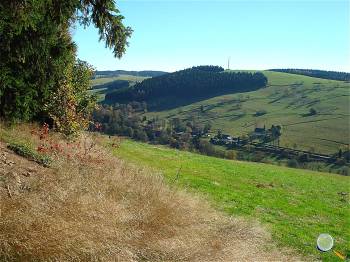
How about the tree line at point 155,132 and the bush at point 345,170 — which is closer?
the tree line at point 155,132

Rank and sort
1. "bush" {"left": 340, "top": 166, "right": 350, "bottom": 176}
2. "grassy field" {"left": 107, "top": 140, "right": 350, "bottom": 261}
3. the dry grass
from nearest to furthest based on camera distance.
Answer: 1. the dry grass
2. "grassy field" {"left": 107, "top": 140, "right": 350, "bottom": 261}
3. "bush" {"left": 340, "top": 166, "right": 350, "bottom": 176}

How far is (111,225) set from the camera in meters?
8.32

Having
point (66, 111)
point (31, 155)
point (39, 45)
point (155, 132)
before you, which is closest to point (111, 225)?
point (31, 155)

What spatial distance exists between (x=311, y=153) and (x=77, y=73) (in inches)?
5178

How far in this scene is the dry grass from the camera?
23.4ft

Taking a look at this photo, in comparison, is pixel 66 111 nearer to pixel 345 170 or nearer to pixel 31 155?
pixel 31 155

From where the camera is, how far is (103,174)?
12328mm

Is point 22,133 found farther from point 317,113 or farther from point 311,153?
point 317,113

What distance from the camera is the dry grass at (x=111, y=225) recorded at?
7.13 m

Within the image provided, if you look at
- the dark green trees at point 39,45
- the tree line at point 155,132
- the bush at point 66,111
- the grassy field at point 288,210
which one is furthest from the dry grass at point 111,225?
the tree line at point 155,132

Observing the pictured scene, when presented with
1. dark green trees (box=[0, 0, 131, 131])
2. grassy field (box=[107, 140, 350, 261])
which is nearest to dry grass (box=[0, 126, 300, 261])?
grassy field (box=[107, 140, 350, 261])

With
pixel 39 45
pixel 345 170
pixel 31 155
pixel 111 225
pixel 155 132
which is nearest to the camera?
pixel 111 225

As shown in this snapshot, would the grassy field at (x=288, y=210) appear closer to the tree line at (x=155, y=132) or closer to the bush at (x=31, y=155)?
the bush at (x=31, y=155)

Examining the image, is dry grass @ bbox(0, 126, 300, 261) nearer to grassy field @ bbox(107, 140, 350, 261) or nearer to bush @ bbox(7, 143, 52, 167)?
bush @ bbox(7, 143, 52, 167)
